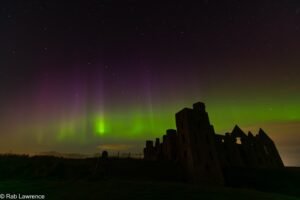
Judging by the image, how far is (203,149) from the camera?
80.3 ft

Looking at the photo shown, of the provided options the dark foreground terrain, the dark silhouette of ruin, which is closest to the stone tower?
the dark silhouette of ruin

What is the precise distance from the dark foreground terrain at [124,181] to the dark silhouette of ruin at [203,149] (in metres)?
2.34

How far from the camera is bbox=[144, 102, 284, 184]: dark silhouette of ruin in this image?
76.8ft

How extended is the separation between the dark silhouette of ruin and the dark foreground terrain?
2344mm

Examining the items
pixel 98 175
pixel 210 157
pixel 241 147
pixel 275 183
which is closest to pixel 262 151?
pixel 241 147

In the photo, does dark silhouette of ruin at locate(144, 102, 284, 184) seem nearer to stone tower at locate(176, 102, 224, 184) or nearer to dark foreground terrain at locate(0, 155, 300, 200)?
stone tower at locate(176, 102, 224, 184)

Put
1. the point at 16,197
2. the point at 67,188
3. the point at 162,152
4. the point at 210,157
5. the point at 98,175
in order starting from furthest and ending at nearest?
1. the point at 162,152
2. the point at 210,157
3. the point at 98,175
4. the point at 67,188
5. the point at 16,197

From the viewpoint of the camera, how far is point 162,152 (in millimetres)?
32344

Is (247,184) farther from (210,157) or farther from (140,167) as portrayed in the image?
(140,167)

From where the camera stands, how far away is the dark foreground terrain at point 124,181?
12.5 metres

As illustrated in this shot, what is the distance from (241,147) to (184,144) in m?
18.0

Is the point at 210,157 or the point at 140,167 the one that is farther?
the point at 210,157

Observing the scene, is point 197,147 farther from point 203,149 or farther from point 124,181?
point 124,181

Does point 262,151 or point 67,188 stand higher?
point 262,151
